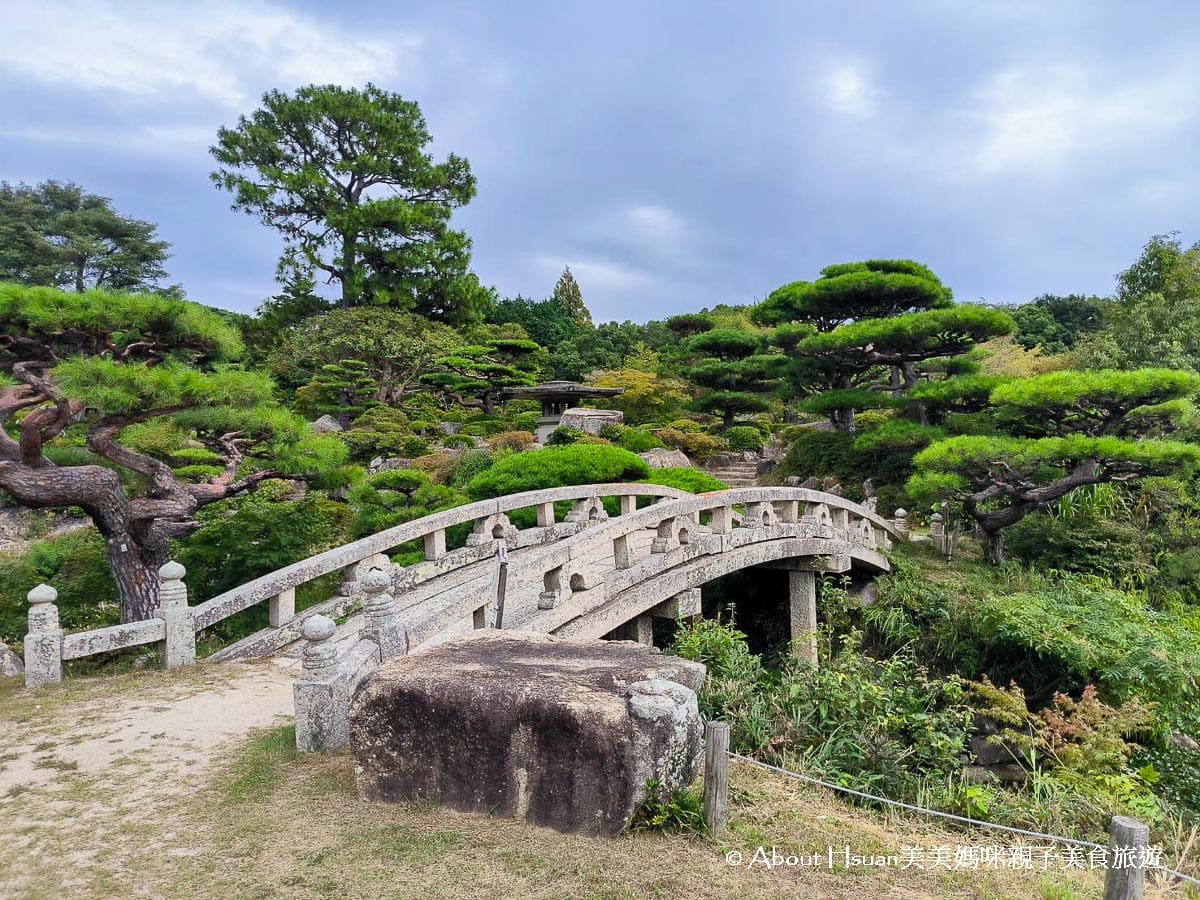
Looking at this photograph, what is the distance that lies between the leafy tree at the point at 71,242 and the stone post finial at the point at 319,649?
2857cm

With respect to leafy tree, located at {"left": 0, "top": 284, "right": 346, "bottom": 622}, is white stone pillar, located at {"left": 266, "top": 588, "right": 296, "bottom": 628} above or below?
below

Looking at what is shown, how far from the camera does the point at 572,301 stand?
147ft

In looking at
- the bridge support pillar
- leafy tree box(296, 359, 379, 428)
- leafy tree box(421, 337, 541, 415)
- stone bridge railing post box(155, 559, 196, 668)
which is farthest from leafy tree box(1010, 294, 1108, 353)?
stone bridge railing post box(155, 559, 196, 668)

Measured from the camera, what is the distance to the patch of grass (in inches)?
153

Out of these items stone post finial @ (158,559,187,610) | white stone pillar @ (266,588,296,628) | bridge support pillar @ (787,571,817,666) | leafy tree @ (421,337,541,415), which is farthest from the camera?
leafy tree @ (421,337,541,415)

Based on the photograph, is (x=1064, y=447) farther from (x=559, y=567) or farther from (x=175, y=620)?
→ (x=175, y=620)

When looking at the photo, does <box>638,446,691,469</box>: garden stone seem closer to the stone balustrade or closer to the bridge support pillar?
the stone balustrade

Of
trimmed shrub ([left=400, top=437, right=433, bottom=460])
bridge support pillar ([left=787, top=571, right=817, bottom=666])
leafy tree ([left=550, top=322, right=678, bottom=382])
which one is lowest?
bridge support pillar ([left=787, top=571, right=817, bottom=666])

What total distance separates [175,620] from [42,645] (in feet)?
3.13

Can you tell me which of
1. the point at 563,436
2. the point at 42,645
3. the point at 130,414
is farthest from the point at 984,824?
the point at 563,436

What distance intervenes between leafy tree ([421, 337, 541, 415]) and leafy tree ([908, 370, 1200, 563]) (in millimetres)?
17227

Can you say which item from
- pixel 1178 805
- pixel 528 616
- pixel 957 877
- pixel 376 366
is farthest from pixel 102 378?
pixel 376 366

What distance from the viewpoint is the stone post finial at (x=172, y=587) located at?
630 cm

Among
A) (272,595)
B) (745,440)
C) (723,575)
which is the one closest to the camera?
(272,595)
